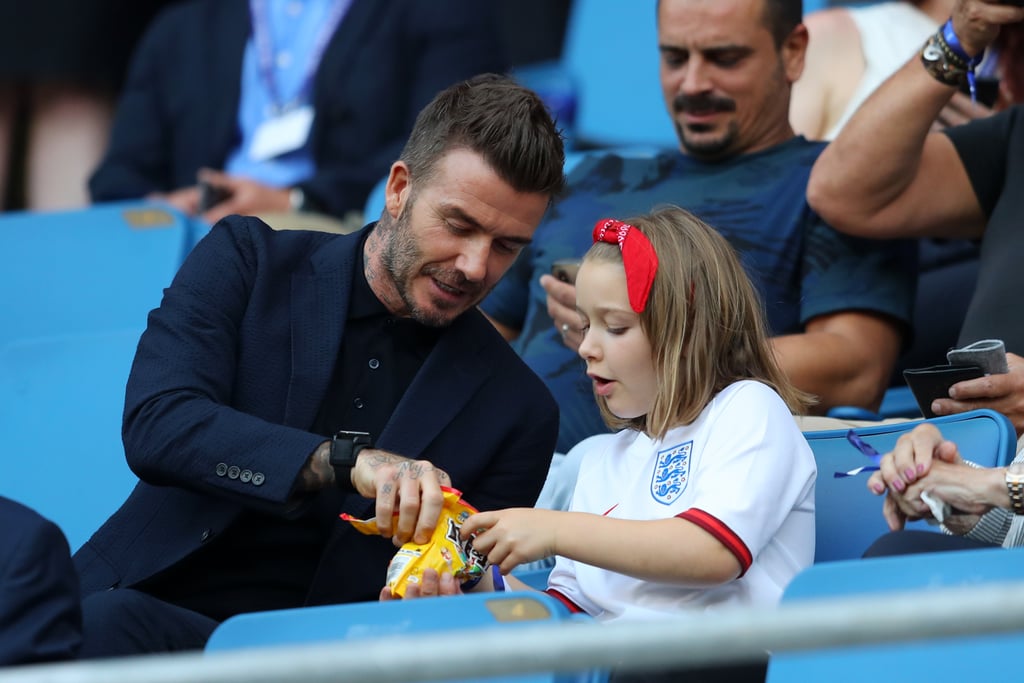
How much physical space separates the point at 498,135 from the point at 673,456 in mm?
590

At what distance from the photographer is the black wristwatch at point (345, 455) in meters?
2.05

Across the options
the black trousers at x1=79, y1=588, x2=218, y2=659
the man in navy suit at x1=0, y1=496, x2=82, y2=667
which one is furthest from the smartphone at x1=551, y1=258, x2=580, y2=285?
the man in navy suit at x1=0, y1=496, x2=82, y2=667

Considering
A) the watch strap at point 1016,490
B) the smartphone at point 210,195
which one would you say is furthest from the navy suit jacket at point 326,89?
the watch strap at point 1016,490

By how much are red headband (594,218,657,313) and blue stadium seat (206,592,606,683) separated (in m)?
0.59

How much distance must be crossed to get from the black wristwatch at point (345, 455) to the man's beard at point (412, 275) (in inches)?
12.6

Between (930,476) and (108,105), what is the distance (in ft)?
14.2

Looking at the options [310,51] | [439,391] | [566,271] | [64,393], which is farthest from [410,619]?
[310,51]

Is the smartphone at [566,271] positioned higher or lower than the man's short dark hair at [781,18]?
lower

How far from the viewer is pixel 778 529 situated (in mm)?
2045

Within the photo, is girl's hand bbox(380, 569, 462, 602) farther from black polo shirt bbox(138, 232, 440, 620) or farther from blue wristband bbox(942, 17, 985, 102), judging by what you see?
blue wristband bbox(942, 17, 985, 102)

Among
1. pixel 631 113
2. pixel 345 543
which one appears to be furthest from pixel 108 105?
pixel 345 543

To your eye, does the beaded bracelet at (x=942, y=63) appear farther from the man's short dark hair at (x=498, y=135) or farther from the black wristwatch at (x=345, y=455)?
the black wristwatch at (x=345, y=455)

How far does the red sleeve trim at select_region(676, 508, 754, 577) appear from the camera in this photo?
192 cm

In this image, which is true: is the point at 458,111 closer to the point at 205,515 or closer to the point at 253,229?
the point at 253,229
